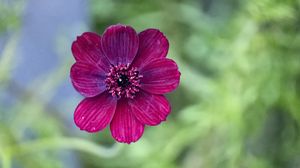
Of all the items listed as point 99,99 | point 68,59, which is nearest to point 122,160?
point 68,59

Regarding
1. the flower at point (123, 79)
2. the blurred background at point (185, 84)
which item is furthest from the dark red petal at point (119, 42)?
the blurred background at point (185, 84)

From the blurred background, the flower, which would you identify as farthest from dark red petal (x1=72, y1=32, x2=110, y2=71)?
the blurred background

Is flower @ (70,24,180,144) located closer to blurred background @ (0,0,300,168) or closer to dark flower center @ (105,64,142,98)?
dark flower center @ (105,64,142,98)

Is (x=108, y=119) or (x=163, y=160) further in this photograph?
(x=163, y=160)

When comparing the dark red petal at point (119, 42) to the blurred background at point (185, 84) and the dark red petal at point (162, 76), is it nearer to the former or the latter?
the dark red petal at point (162, 76)

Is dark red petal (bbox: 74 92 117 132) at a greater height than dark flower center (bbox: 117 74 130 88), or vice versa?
dark flower center (bbox: 117 74 130 88)

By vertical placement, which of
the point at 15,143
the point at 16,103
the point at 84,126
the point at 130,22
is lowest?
the point at 84,126

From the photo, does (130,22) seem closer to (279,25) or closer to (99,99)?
(279,25)
